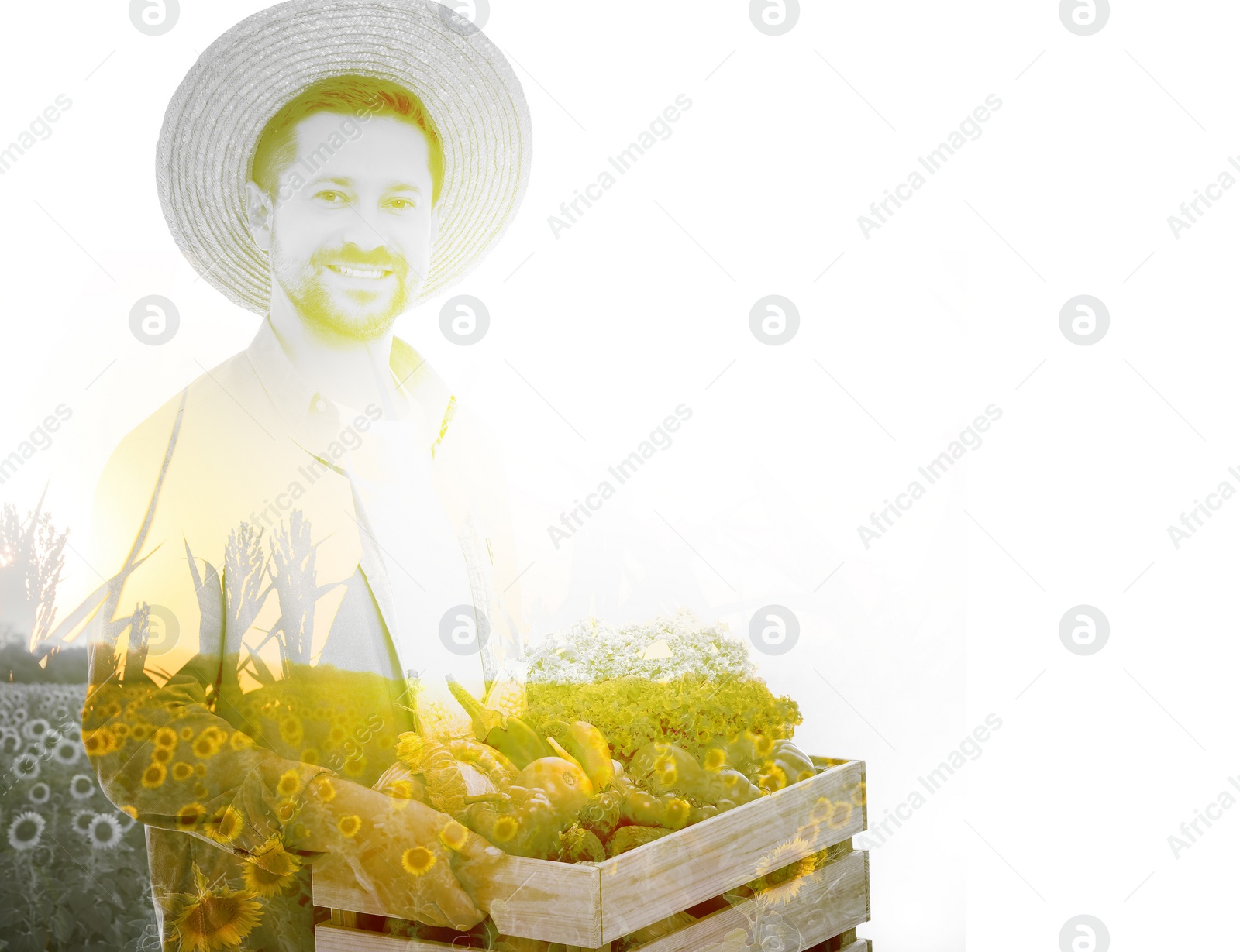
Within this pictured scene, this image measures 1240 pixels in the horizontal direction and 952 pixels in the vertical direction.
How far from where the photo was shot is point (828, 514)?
2.57m

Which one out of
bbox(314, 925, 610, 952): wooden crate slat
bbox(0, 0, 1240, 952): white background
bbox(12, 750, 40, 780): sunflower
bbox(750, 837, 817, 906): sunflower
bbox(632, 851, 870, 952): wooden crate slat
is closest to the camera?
bbox(314, 925, 610, 952): wooden crate slat

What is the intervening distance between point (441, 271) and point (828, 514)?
3.30 ft

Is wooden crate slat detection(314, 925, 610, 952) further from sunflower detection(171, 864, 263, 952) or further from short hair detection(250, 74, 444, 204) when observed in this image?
short hair detection(250, 74, 444, 204)

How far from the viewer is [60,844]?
7.43ft

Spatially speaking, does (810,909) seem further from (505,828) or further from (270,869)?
(270,869)

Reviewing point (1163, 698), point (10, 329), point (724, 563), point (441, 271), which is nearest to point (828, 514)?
point (724, 563)

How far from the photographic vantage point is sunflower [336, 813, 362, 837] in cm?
180

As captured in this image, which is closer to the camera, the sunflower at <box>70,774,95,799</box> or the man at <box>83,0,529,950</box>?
the man at <box>83,0,529,950</box>

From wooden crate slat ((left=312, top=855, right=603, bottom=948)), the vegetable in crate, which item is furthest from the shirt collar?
wooden crate slat ((left=312, top=855, right=603, bottom=948))

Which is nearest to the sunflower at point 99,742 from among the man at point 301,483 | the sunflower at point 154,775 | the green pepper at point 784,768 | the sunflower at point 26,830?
the man at point 301,483

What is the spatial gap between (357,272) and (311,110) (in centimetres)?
33

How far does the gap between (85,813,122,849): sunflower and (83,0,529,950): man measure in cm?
8

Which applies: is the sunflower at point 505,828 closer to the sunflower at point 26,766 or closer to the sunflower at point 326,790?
the sunflower at point 326,790

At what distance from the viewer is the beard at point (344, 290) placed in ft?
7.57
